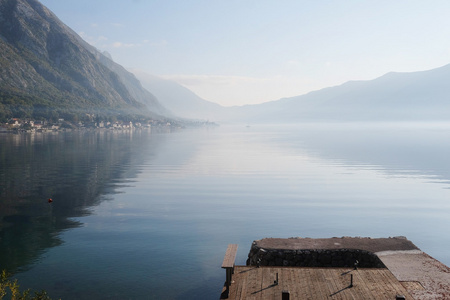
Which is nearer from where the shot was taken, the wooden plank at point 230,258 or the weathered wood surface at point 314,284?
the weathered wood surface at point 314,284

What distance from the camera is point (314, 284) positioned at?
739 inches

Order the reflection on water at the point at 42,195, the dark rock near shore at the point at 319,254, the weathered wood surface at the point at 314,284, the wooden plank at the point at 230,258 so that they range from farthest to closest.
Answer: the reflection on water at the point at 42,195, the dark rock near shore at the point at 319,254, the wooden plank at the point at 230,258, the weathered wood surface at the point at 314,284

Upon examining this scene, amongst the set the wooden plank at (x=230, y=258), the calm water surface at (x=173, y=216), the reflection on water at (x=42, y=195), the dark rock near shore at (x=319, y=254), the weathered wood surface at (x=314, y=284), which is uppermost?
the wooden plank at (x=230, y=258)

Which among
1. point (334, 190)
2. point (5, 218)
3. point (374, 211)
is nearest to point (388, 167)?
point (334, 190)

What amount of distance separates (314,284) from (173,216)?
22.4 meters

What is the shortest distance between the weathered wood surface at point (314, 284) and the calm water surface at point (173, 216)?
13.5 ft

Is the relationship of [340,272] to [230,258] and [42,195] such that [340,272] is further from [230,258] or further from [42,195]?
[42,195]

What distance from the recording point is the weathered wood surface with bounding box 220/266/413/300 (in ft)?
57.5

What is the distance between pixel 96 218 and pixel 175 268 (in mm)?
14598

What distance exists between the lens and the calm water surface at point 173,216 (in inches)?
977

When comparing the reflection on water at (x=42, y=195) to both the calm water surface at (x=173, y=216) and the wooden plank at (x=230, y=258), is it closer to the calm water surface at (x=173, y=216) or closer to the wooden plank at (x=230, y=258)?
the calm water surface at (x=173, y=216)

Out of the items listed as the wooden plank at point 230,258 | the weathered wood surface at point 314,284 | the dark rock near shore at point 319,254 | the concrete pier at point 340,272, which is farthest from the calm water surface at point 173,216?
the weathered wood surface at point 314,284

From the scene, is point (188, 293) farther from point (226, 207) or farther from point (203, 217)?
point (226, 207)

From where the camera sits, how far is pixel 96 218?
124 feet
